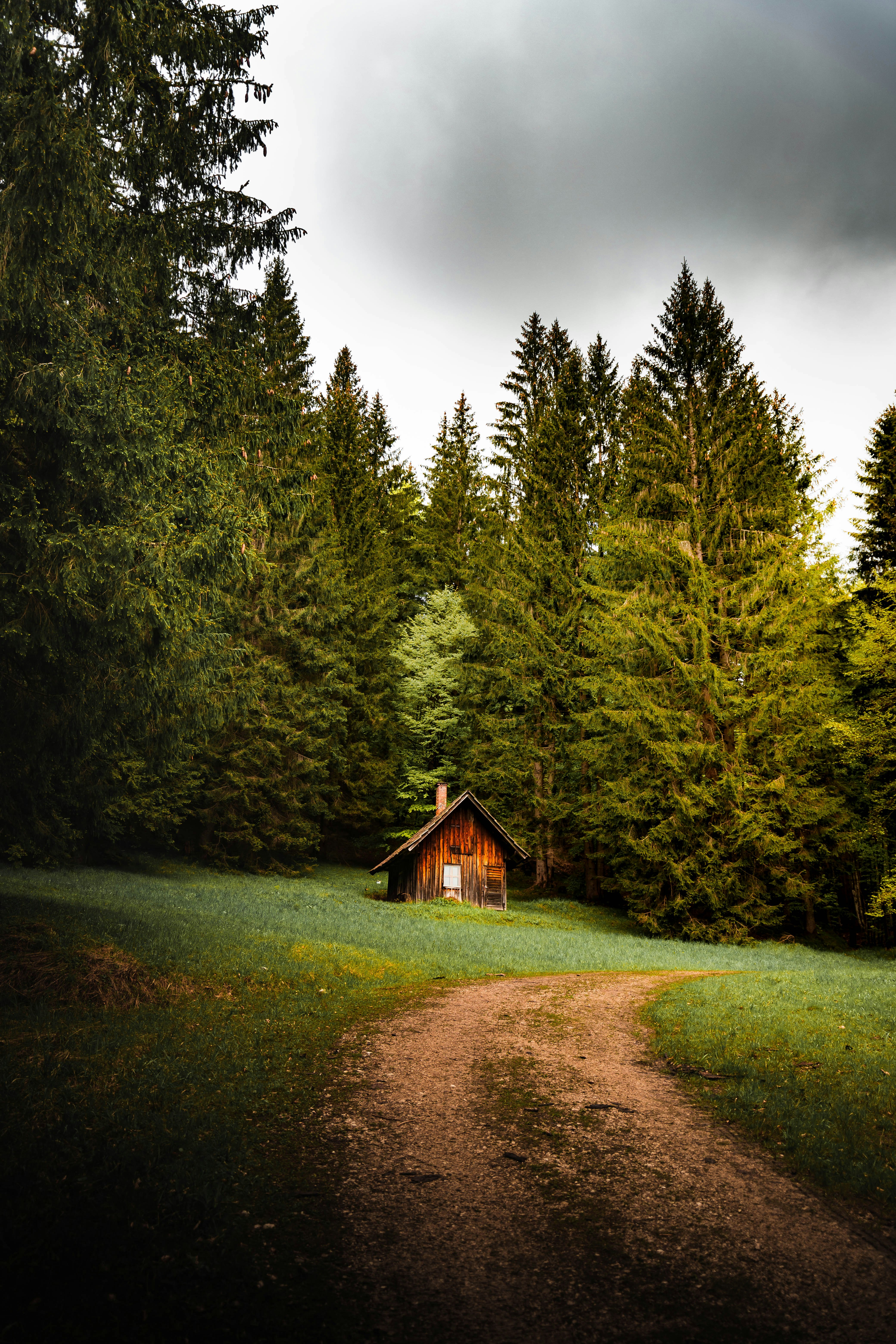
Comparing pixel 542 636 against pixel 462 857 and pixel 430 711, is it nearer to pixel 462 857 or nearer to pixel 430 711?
pixel 430 711

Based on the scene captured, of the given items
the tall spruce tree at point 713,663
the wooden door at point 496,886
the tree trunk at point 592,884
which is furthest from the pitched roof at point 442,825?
the tall spruce tree at point 713,663

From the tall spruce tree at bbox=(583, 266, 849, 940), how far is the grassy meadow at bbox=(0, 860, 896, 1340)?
6.92 meters

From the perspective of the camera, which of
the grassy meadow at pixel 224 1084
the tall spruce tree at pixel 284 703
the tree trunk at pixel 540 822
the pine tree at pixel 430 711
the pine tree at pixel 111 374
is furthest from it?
the pine tree at pixel 430 711

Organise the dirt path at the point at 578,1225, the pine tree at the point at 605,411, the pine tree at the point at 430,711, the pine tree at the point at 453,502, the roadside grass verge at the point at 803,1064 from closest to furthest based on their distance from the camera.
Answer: the dirt path at the point at 578,1225 → the roadside grass verge at the point at 803,1064 → the pine tree at the point at 605,411 → the pine tree at the point at 430,711 → the pine tree at the point at 453,502

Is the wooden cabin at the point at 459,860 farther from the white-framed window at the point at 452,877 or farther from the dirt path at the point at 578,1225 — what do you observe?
the dirt path at the point at 578,1225

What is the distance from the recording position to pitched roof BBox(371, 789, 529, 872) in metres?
28.3

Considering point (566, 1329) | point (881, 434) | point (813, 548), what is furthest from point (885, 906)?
point (566, 1329)

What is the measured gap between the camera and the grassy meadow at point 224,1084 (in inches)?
134

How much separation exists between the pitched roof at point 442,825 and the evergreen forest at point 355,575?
255 centimetres

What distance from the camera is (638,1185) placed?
4.73 meters

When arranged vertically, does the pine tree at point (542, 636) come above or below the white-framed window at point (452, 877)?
above

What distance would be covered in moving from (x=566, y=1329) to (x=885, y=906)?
2511 centimetres

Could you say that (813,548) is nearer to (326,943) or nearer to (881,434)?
(881,434)

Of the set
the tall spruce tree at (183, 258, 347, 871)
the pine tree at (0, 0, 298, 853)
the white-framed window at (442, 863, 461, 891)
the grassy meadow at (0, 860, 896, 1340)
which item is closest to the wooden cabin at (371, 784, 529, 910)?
the white-framed window at (442, 863, 461, 891)
